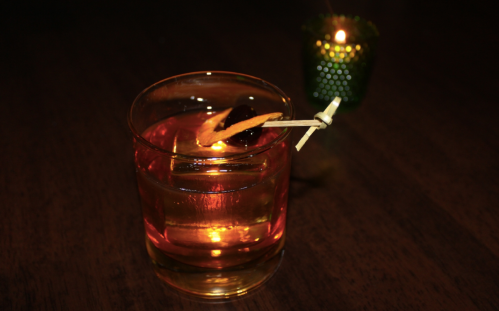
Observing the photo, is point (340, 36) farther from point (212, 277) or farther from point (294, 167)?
point (212, 277)

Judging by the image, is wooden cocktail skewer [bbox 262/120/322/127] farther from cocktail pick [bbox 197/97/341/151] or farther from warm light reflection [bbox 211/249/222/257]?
warm light reflection [bbox 211/249/222/257]

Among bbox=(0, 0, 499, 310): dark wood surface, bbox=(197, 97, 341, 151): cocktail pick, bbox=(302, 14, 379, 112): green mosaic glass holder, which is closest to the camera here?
bbox=(197, 97, 341, 151): cocktail pick

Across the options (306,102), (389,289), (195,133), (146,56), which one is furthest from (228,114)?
(146,56)

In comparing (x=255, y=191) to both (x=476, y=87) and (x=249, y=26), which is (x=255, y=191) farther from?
(x=249, y=26)

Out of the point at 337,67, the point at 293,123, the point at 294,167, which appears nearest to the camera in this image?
the point at 293,123

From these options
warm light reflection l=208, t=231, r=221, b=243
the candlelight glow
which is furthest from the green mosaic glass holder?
warm light reflection l=208, t=231, r=221, b=243

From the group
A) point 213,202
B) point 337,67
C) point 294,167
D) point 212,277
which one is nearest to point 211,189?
point 213,202
